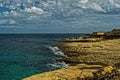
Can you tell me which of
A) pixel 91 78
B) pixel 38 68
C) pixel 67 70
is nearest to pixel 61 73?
pixel 67 70

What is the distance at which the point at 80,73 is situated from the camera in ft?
149

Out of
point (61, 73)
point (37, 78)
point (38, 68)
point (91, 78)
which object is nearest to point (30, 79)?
point (37, 78)

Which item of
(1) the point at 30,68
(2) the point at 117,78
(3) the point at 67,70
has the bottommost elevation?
(1) the point at 30,68

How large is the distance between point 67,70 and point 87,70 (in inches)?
138

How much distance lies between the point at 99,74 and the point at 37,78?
9807 millimetres


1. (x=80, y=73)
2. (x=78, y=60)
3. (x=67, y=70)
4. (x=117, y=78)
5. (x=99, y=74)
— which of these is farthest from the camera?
(x=78, y=60)

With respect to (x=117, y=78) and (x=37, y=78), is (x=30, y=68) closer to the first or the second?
(x=37, y=78)

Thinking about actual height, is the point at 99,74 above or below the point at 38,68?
above

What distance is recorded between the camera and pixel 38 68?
204 feet

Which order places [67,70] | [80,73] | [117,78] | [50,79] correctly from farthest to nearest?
[67,70], [80,73], [50,79], [117,78]

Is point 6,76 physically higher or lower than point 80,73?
lower

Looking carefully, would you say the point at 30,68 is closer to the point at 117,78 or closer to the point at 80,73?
the point at 80,73

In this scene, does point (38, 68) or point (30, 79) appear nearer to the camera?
point (30, 79)

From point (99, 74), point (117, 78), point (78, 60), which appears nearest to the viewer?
point (117, 78)
